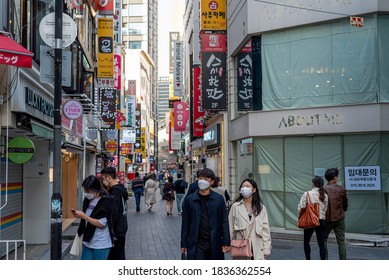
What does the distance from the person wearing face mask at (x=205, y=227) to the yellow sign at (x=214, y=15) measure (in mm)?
Result: 16819

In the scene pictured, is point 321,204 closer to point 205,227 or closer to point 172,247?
point 205,227

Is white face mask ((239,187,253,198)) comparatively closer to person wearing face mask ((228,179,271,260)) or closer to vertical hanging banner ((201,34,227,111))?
person wearing face mask ((228,179,271,260))

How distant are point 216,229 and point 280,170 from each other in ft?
33.0

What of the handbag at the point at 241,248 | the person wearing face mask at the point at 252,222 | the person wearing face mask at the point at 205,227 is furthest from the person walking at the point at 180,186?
the handbag at the point at 241,248

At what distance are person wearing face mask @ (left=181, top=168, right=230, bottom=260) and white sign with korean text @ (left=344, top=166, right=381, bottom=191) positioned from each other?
868 centimetres

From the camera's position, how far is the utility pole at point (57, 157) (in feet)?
33.4

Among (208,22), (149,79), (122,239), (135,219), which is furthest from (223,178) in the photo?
(149,79)

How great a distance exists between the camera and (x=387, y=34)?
15.0 metres

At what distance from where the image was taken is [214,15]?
23609 mm

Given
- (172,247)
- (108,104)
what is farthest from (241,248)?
(108,104)

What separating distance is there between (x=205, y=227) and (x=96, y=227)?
151 centimetres

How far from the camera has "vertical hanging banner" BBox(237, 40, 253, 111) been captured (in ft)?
61.1

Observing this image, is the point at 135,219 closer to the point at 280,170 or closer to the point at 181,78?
the point at 280,170

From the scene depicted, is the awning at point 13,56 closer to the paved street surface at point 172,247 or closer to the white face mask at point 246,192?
the white face mask at point 246,192
